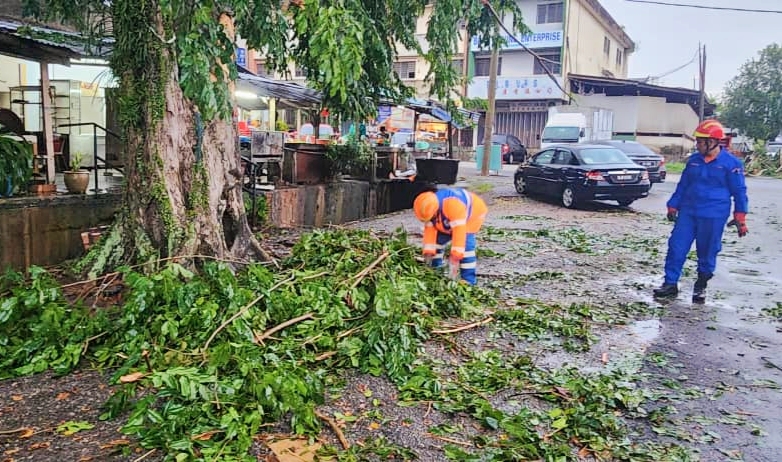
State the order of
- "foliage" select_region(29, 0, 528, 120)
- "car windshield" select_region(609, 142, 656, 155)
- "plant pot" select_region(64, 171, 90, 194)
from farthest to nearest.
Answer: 1. "car windshield" select_region(609, 142, 656, 155)
2. "plant pot" select_region(64, 171, 90, 194)
3. "foliage" select_region(29, 0, 528, 120)

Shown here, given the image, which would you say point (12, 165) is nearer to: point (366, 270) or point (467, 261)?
point (366, 270)

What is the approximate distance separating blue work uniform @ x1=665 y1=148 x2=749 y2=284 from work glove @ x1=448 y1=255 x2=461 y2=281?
237 centimetres

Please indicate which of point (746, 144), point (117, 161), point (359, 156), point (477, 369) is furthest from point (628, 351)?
point (746, 144)

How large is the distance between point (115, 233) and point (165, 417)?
3410 mm

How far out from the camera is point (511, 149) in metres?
30.2

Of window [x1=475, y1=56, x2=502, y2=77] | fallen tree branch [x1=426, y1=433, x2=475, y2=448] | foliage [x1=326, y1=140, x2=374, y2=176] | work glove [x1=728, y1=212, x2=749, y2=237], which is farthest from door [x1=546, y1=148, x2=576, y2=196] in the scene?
window [x1=475, y1=56, x2=502, y2=77]

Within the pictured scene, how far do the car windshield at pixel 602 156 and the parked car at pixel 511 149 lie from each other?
15793mm

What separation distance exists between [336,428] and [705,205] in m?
4.73

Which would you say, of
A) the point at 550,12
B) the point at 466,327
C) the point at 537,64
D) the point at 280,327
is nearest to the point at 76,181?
the point at 280,327

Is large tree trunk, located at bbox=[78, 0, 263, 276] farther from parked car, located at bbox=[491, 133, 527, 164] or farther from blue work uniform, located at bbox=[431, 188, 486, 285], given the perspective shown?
parked car, located at bbox=[491, 133, 527, 164]

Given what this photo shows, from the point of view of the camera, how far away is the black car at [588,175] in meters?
13.3

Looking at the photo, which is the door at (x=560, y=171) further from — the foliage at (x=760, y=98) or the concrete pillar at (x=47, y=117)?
the foliage at (x=760, y=98)

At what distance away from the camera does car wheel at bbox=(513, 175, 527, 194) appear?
16.0m

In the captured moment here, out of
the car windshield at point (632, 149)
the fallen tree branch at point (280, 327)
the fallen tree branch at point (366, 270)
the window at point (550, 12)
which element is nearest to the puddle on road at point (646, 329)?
the fallen tree branch at point (366, 270)
